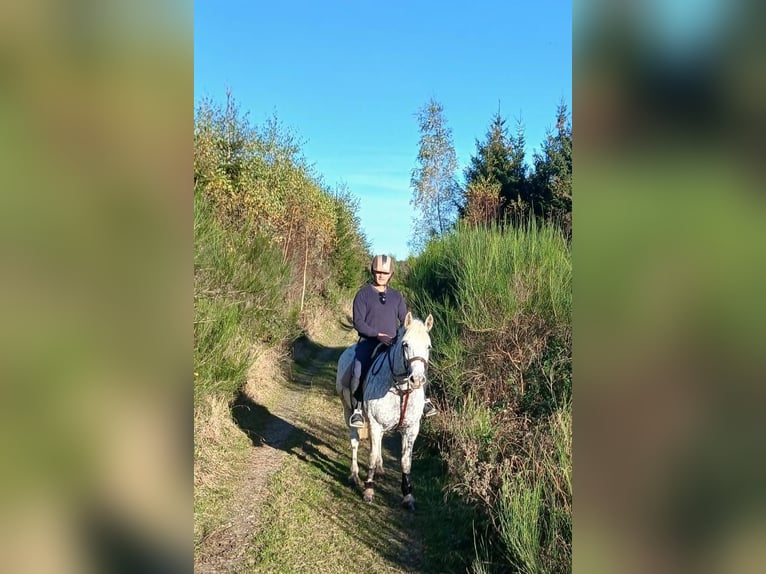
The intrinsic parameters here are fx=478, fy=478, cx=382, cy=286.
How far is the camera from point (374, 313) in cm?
573

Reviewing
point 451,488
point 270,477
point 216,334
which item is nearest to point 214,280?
point 216,334

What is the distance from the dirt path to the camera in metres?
4.25

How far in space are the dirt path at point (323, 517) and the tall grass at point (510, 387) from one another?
451 millimetres

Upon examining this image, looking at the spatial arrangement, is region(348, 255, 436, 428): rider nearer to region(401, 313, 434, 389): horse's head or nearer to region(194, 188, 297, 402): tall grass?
region(401, 313, 434, 389): horse's head

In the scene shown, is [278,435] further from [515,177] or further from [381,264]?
[515,177]

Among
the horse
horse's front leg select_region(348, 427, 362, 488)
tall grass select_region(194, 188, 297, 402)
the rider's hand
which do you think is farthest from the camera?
tall grass select_region(194, 188, 297, 402)

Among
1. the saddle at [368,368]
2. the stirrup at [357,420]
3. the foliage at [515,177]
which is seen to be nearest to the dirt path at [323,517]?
the stirrup at [357,420]

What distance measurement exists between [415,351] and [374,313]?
1.35 metres

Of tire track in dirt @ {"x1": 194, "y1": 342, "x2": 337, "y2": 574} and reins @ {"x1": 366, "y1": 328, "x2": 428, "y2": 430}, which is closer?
tire track in dirt @ {"x1": 194, "y1": 342, "x2": 337, "y2": 574}

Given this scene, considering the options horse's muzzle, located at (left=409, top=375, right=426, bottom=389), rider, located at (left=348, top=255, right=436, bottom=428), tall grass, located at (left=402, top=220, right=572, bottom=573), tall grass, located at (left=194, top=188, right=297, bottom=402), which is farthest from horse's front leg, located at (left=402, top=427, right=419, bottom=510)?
tall grass, located at (left=194, top=188, right=297, bottom=402)

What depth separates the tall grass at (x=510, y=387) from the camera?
360 centimetres

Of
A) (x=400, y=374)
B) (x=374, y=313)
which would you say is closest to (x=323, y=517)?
(x=400, y=374)

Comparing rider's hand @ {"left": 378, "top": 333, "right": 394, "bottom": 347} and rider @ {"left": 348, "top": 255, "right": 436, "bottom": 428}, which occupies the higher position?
rider @ {"left": 348, "top": 255, "right": 436, "bottom": 428}

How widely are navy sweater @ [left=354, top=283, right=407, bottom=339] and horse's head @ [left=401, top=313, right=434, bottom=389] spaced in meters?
1.08
